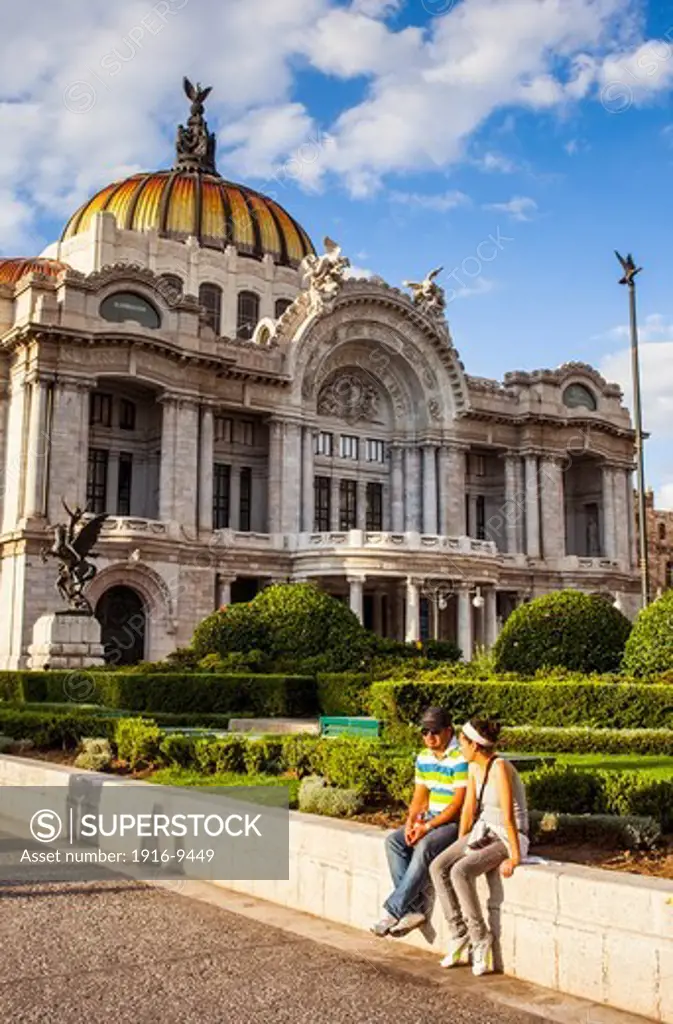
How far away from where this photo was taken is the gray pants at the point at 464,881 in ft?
26.1

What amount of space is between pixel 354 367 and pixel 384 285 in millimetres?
4509

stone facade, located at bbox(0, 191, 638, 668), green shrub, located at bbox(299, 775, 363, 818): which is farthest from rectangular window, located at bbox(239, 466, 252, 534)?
green shrub, located at bbox(299, 775, 363, 818)

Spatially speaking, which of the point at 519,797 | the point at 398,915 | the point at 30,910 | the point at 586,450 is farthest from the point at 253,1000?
the point at 586,450

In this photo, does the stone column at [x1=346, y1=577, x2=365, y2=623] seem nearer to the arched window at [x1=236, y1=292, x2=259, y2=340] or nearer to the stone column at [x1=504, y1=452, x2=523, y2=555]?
the stone column at [x1=504, y1=452, x2=523, y2=555]

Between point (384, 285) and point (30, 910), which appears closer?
point (30, 910)

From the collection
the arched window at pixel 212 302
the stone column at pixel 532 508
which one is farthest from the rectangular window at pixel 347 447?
the arched window at pixel 212 302

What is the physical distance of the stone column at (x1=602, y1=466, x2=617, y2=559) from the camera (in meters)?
60.1

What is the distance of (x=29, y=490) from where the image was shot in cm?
4366

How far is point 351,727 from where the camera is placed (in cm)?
2117

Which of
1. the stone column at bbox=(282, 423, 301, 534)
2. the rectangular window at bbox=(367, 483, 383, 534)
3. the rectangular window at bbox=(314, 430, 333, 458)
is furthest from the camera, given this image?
the rectangular window at bbox=(367, 483, 383, 534)

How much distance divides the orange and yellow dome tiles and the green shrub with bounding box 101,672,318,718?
128ft

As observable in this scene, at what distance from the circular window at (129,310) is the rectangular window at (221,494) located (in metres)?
7.69

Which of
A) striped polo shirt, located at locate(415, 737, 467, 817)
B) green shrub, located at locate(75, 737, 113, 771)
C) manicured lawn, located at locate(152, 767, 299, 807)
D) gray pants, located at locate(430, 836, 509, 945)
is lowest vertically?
gray pants, located at locate(430, 836, 509, 945)

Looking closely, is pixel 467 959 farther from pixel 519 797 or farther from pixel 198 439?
pixel 198 439
